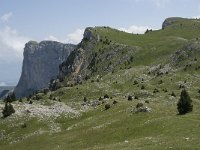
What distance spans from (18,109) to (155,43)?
96.3m

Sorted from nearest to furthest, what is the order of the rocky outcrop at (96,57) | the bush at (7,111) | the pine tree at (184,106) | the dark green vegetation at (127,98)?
the dark green vegetation at (127,98)
the pine tree at (184,106)
the bush at (7,111)
the rocky outcrop at (96,57)

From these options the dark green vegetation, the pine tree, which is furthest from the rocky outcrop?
the pine tree

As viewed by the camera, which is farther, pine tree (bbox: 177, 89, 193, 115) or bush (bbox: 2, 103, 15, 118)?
bush (bbox: 2, 103, 15, 118)

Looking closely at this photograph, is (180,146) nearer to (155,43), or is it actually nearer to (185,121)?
(185,121)

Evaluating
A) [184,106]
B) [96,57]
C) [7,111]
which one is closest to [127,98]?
[7,111]

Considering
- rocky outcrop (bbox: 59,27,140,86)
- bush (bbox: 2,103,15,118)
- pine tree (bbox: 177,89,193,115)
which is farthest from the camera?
rocky outcrop (bbox: 59,27,140,86)

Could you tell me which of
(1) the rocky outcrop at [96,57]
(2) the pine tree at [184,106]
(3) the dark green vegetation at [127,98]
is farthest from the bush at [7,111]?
(1) the rocky outcrop at [96,57]

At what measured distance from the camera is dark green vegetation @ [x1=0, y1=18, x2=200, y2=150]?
52500 mm

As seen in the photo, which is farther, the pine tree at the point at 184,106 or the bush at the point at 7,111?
the bush at the point at 7,111

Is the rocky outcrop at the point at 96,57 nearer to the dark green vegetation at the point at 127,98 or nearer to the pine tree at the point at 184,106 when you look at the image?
the dark green vegetation at the point at 127,98

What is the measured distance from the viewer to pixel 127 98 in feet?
292

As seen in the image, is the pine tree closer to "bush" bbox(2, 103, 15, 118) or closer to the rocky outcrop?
"bush" bbox(2, 103, 15, 118)

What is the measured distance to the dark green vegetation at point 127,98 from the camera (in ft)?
172

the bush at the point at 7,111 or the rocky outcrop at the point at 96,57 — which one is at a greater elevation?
the rocky outcrop at the point at 96,57
